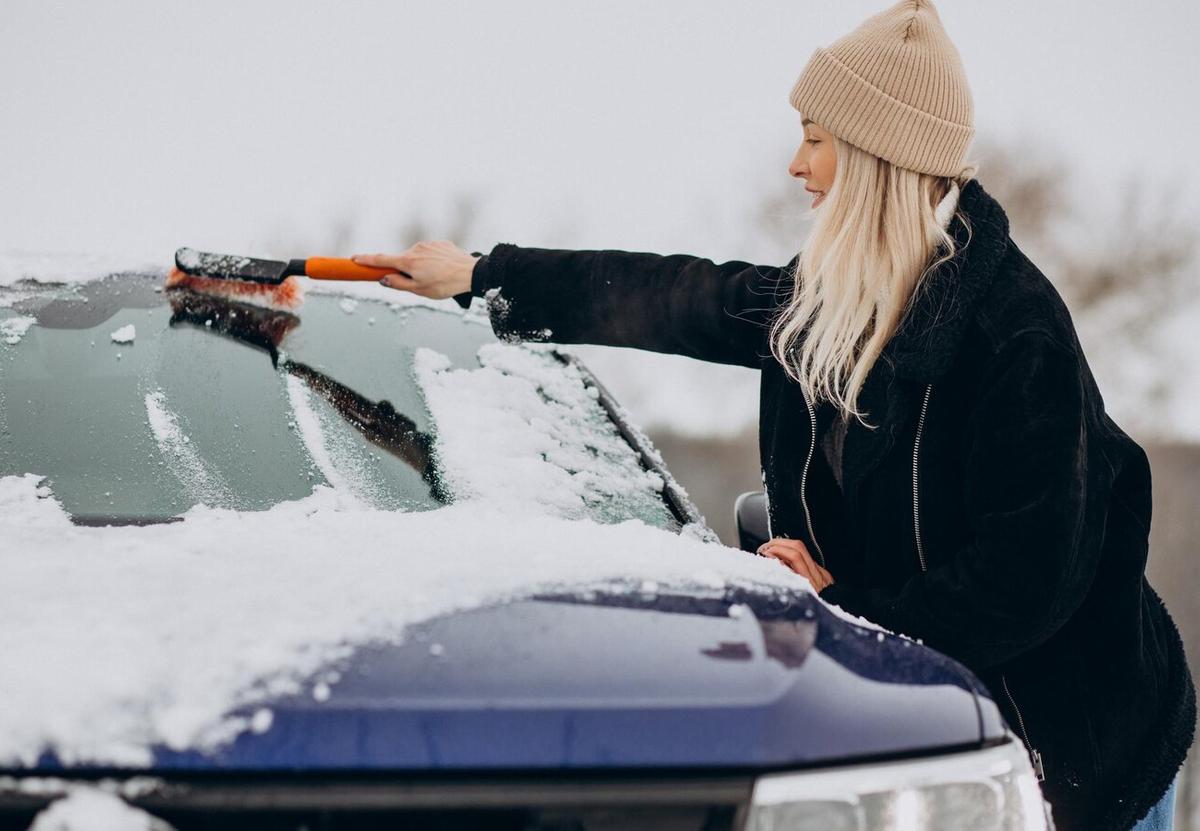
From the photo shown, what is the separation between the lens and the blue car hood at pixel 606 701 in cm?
96

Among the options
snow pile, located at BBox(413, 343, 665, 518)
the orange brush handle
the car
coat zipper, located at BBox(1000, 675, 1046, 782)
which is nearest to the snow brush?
the orange brush handle

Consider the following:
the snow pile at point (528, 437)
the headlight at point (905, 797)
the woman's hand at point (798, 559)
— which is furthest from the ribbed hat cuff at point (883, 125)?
the headlight at point (905, 797)

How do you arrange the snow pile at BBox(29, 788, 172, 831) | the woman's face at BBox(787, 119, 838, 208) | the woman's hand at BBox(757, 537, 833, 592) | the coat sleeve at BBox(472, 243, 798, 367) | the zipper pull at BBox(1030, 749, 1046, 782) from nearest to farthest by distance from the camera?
the snow pile at BBox(29, 788, 172, 831)
the zipper pull at BBox(1030, 749, 1046, 782)
the woman's hand at BBox(757, 537, 833, 592)
the woman's face at BBox(787, 119, 838, 208)
the coat sleeve at BBox(472, 243, 798, 367)

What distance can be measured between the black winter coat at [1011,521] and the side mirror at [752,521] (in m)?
0.20

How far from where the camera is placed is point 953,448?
175cm

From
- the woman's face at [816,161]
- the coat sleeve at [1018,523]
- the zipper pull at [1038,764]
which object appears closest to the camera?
the coat sleeve at [1018,523]

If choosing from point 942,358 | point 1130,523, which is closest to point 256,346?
point 942,358

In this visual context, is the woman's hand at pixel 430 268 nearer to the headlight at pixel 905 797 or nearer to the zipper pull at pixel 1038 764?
the zipper pull at pixel 1038 764

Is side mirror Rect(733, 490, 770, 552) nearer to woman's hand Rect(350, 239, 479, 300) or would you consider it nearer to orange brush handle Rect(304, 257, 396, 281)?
woman's hand Rect(350, 239, 479, 300)

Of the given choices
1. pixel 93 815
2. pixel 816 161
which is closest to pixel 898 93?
pixel 816 161

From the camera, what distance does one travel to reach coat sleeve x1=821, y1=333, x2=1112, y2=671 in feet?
5.29

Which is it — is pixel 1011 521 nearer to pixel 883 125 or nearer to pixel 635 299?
pixel 883 125

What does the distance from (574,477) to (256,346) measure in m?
0.64

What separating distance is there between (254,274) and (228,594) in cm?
128
